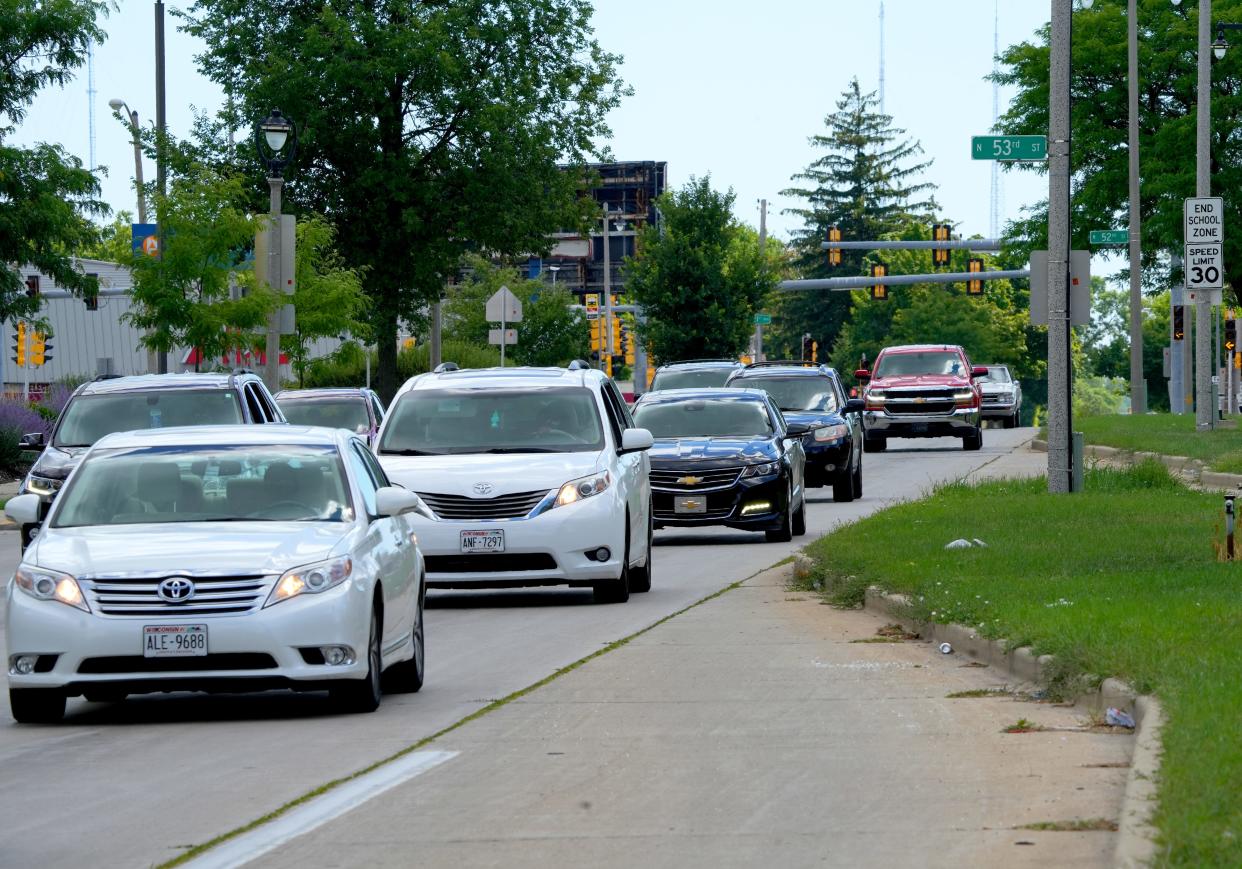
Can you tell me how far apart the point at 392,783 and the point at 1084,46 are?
48.7m

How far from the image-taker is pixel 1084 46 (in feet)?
181

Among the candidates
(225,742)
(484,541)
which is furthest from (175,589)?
(484,541)

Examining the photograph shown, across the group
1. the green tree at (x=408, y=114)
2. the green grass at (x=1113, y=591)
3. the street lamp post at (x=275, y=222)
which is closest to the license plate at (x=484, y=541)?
the green grass at (x=1113, y=591)

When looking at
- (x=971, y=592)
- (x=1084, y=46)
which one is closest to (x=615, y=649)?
(x=971, y=592)

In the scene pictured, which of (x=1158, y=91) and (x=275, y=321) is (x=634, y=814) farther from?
(x=1158, y=91)

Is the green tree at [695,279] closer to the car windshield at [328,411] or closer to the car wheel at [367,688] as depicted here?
the car windshield at [328,411]

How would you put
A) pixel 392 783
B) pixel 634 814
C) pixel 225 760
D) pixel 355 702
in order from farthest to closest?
pixel 355 702 < pixel 225 760 < pixel 392 783 < pixel 634 814

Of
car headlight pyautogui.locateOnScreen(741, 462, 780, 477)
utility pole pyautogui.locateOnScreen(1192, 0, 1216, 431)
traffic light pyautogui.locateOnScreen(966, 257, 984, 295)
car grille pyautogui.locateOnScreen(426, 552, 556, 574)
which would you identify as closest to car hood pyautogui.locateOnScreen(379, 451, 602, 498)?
car grille pyautogui.locateOnScreen(426, 552, 556, 574)

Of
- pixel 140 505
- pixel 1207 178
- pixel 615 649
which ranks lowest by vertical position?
pixel 615 649

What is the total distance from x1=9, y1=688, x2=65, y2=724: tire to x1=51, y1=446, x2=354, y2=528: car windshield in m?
0.97

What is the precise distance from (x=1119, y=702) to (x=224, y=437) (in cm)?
512

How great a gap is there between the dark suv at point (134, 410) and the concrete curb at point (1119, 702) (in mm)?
8505

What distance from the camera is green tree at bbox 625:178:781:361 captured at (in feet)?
235

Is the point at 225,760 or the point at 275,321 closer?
the point at 225,760
